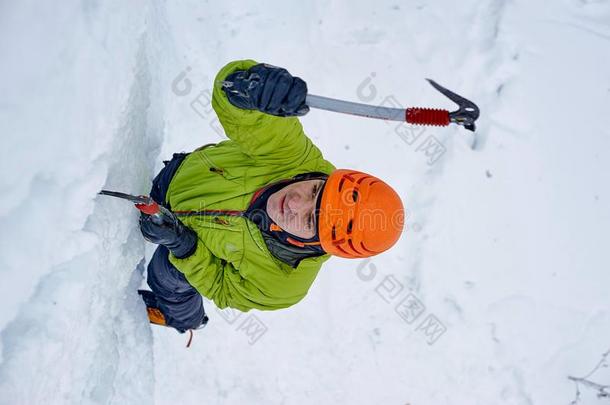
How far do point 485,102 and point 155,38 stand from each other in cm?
241

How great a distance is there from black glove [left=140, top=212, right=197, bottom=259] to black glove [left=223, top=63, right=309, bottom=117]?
0.59m

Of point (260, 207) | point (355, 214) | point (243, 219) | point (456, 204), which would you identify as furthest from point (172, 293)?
point (456, 204)

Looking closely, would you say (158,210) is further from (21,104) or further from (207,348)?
(207,348)

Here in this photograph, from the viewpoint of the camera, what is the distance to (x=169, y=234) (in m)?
2.03

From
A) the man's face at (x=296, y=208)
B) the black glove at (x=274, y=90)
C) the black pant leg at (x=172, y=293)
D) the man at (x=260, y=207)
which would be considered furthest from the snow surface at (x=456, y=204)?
the black glove at (x=274, y=90)

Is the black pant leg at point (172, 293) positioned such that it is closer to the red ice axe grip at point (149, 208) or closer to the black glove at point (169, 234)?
the black glove at point (169, 234)

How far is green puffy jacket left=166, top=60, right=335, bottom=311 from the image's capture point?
2238 millimetres

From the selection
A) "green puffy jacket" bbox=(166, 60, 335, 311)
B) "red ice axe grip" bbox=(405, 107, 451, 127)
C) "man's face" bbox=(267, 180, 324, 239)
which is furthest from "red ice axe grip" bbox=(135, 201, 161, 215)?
"red ice axe grip" bbox=(405, 107, 451, 127)

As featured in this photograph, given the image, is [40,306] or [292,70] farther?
[292,70]

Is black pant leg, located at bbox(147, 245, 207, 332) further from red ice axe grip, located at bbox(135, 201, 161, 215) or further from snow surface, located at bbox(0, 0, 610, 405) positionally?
Answer: snow surface, located at bbox(0, 0, 610, 405)

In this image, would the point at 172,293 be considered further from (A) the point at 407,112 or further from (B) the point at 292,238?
(A) the point at 407,112

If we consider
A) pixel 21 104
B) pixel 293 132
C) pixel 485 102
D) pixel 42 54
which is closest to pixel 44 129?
pixel 21 104

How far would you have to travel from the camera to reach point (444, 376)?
3.86 m

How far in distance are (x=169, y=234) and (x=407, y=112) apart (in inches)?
41.8
